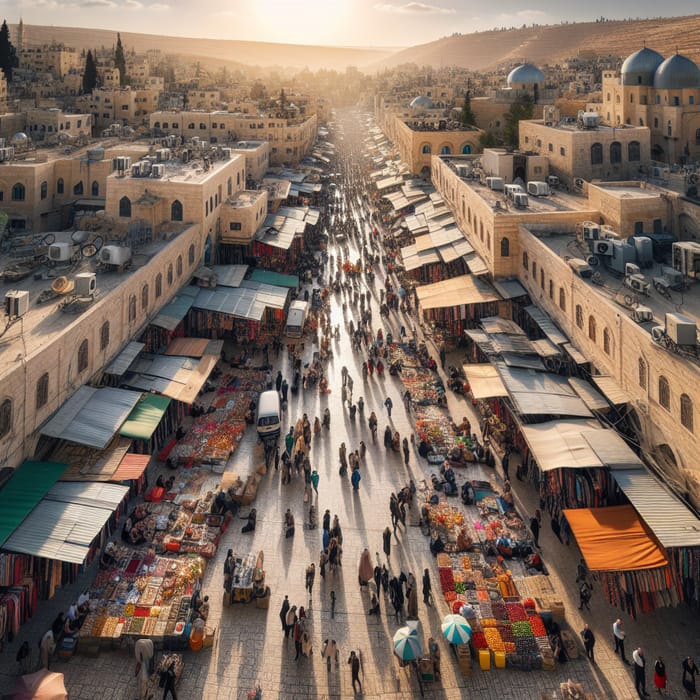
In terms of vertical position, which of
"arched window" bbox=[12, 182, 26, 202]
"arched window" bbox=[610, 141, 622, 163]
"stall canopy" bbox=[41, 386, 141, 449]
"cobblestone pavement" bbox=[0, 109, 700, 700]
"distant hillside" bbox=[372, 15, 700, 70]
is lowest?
"cobblestone pavement" bbox=[0, 109, 700, 700]

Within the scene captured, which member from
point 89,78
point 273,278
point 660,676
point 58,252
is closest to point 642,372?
point 660,676

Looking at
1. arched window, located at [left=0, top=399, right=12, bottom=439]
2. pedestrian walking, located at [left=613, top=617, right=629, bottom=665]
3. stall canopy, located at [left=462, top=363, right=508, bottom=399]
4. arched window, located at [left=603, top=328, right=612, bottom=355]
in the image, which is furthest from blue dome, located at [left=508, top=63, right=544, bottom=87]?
arched window, located at [left=0, top=399, right=12, bottom=439]

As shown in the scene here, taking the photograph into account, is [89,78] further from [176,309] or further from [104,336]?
[104,336]

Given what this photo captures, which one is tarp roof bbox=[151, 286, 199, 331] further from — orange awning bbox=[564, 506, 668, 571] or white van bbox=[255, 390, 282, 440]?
orange awning bbox=[564, 506, 668, 571]

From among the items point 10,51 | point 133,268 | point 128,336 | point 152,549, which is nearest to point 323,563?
point 152,549

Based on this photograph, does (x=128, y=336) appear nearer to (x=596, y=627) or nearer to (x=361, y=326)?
(x=361, y=326)

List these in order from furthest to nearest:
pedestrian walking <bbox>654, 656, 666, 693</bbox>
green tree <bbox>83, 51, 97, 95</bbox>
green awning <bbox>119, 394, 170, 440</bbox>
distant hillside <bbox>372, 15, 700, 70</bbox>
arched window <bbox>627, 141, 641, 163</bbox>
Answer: distant hillside <bbox>372, 15, 700, 70</bbox> < green tree <bbox>83, 51, 97, 95</bbox> < arched window <bbox>627, 141, 641, 163</bbox> < green awning <bbox>119, 394, 170, 440</bbox> < pedestrian walking <bbox>654, 656, 666, 693</bbox>

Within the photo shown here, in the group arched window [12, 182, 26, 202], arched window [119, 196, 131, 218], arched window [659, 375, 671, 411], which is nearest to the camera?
arched window [659, 375, 671, 411]
